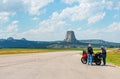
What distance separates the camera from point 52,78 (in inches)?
704

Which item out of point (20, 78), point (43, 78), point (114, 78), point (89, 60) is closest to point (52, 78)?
point (43, 78)

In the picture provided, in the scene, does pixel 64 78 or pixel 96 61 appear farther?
Answer: pixel 96 61

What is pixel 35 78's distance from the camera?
693 inches

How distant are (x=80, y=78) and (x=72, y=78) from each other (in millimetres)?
411

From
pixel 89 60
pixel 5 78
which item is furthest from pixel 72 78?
pixel 89 60

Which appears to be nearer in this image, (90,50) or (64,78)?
(64,78)

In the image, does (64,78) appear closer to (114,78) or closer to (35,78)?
(35,78)

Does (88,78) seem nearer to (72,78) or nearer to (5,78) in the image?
(72,78)

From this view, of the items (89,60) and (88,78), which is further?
(89,60)

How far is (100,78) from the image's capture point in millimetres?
→ 18219

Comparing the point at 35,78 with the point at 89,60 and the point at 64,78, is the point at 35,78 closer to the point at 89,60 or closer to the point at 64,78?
the point at 64,78

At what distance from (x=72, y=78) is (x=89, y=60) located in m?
15.0

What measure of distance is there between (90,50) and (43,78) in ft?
51.6

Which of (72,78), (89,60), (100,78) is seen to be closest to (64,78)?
(72,78)
